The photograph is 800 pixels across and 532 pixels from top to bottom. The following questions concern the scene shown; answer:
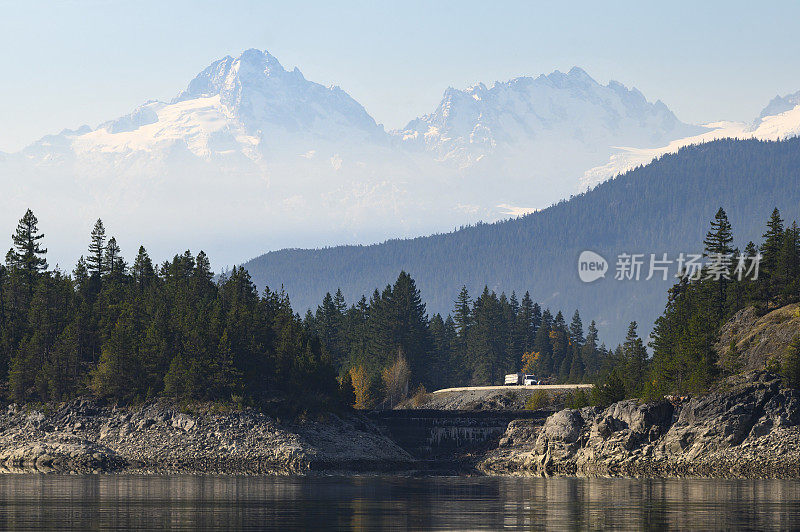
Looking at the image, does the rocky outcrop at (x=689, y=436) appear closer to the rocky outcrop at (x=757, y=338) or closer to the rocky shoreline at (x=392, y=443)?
the rocky shoreline at (x=392, y=443)

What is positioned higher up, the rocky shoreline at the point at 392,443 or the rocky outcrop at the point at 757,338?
the rocky outcrop at the point at 757,338

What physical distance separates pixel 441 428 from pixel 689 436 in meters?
46.6

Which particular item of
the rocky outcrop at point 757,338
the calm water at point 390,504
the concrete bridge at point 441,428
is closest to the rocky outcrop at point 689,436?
the rocky outcrop at point 757,338

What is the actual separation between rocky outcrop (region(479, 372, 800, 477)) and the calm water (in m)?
8.96

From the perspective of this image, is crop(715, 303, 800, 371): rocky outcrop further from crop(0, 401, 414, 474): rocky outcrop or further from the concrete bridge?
crop(0, 401, 414, 474): rocky outcrop

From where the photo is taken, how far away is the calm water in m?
66.9

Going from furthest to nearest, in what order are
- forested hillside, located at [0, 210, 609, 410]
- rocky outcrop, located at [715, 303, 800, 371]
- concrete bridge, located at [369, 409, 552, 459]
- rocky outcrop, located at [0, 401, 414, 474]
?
concrete bridge, located at [369, 409, 552, 459], forested hillside, located at [0, 210, 609, 410], rocky outcrop, located at [0, 401, 414, 474], rocky outcrop, located at [715, 303, 800, 371]

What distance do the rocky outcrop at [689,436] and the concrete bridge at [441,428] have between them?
22250 mm

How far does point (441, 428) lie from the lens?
163 meters

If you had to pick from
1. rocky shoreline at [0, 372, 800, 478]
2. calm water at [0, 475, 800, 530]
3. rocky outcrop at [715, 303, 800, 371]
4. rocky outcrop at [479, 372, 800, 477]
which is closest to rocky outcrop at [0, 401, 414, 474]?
rocky shoreline at [0, 372, 800, 478]

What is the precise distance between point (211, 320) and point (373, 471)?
26540mm

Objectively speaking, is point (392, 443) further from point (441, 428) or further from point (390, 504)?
point (390, 504)

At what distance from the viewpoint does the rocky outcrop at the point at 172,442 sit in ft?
441

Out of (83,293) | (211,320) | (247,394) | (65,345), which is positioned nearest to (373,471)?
(247,394)
